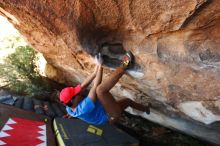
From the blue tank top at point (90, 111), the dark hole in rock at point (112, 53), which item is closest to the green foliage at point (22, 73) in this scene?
the blue tank top at point (90, 111)

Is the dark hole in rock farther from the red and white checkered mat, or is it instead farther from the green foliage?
the green foliage

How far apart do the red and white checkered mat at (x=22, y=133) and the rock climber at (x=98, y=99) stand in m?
0.91

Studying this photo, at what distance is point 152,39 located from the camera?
3.12 m

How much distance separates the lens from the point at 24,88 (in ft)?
21.7

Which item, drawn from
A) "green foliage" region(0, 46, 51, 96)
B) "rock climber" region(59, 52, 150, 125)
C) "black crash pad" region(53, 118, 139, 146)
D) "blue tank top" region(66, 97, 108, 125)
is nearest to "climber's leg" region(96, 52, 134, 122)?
"rock climber" region(59, 52, 150, 125)

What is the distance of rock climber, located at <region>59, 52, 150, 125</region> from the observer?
3.54 meters

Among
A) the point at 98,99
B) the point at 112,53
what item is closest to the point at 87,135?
the point at 98,99

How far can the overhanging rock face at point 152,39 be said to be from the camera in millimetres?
2637

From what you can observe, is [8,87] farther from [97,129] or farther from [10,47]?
[97,129]

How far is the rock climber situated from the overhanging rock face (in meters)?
0.19

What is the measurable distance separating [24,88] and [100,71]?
3.40 metres

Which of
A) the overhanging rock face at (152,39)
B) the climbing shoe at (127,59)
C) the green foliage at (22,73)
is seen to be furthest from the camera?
the green foliage at (22,73)

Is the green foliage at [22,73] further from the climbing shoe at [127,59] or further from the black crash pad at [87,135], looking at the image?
the climbing shoe at [127,59]

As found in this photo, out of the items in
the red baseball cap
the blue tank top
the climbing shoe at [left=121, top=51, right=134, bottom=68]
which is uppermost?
the climbing shoe at [left=121, top=51, right=134, bottom=68]
